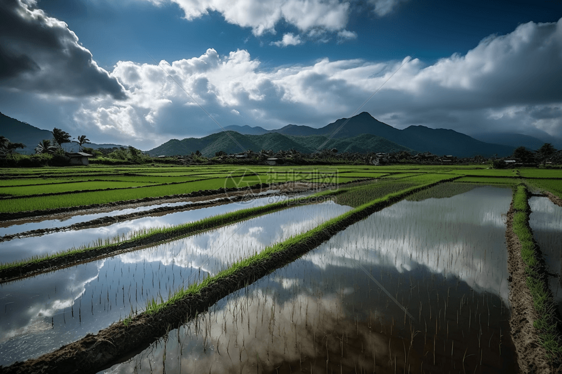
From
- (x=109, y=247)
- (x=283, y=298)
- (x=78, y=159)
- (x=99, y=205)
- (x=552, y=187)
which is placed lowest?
(x=283, y=298)

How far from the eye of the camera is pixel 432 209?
36.4 feet

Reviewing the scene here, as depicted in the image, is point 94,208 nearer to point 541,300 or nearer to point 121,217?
point 121,217

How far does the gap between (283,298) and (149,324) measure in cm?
204

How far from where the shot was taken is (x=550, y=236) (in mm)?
7523

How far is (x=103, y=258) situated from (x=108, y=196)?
842 centimetres

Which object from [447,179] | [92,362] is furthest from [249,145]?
[92,362]

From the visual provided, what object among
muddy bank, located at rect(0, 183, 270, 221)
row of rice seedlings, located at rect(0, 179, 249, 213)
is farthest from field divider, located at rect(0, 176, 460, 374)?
row of rice seedlings, located at rect(0, 179, 249, 213)

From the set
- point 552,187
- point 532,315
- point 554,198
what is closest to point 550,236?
point 532,315

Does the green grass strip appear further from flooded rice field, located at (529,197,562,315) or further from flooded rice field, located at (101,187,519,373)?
flooded rice field, located at (529,197,562,315)

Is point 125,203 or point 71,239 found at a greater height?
point 125,203

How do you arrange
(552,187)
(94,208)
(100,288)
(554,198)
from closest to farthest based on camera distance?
(100,288) < (94,208) < (554,198) < (552,187)

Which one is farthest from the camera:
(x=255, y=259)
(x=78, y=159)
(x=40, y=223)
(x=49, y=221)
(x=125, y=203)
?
(x=78, y=159)

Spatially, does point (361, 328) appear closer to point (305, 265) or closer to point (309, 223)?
point (305, 265)

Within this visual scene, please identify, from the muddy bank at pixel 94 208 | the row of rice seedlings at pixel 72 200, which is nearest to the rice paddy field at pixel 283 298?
the muddy bank at pixel 94 208
